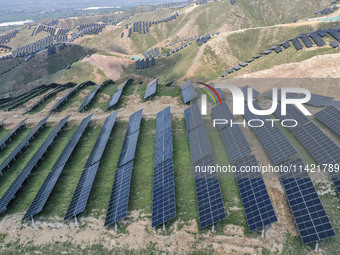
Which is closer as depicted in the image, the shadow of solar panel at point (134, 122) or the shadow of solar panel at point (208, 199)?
the shadow of solar panel at point (208, 199)

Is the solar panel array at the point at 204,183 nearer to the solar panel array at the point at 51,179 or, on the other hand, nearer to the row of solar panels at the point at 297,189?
the row of solar panels at the point at 297,189

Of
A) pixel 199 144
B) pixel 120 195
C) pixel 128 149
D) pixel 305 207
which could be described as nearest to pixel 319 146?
pixel 305 207

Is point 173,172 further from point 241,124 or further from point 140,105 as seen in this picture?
point 140,105

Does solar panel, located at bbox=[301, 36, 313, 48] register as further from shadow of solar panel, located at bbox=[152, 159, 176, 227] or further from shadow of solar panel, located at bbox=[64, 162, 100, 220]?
shadow of solar panel, located at bbox=[64, 162, 100, 220]

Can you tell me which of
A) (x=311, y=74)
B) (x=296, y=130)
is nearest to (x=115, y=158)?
(x=296, y=130)

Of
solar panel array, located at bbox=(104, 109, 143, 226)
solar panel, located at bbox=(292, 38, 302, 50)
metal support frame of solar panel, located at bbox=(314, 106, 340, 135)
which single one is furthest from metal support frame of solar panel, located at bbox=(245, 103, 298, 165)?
solar panel, located at bbox=(292, 38, 302, 50)

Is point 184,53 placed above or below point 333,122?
below

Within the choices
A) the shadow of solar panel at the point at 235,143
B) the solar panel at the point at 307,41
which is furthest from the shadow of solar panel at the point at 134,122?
the solar panel at the point at 307,41
